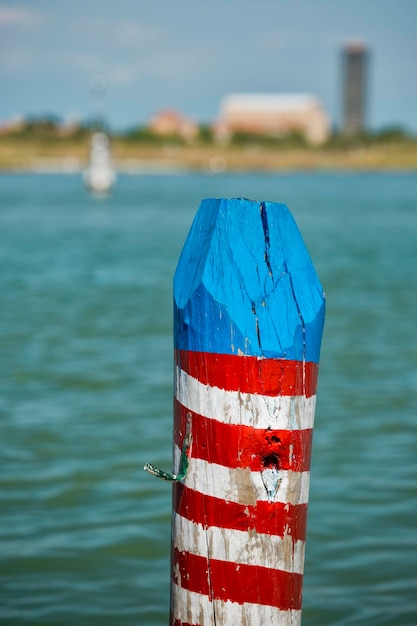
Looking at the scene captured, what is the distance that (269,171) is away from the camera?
148m

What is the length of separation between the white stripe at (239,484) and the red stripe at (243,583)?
0.16 metres

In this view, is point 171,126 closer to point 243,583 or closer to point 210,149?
point 210,149

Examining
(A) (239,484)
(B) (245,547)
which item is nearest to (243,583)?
(B) (245,547)

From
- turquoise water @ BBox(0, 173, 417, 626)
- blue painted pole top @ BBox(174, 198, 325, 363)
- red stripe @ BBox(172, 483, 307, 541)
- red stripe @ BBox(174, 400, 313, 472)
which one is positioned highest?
blue painted pole top @ BBox(174, 198, 325, 363)

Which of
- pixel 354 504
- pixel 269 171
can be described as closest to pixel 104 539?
pixel 354 504

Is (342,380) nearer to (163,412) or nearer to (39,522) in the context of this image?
(163,412)

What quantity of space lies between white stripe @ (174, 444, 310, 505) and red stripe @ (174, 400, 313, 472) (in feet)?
0.05

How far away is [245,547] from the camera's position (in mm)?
2510

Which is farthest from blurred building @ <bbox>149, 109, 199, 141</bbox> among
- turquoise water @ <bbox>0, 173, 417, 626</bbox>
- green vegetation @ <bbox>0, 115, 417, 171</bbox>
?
turquoise water @ <bbox>0, 173, 417, 626</bbox>

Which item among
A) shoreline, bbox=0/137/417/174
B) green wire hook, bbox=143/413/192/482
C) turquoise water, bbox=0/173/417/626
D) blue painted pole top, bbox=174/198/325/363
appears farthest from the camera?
shoreline, bbox=0/137/417/174

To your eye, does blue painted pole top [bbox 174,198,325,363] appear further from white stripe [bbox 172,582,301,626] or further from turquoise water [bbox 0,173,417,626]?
turquoise water [bbox 0,173,417,626]

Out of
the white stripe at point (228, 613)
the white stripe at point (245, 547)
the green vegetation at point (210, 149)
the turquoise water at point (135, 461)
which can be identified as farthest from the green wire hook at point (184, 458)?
the green vegetation at point (210, 149)

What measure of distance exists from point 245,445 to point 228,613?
0.40 metres

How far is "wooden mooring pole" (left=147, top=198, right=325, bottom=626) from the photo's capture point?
2.46 m
